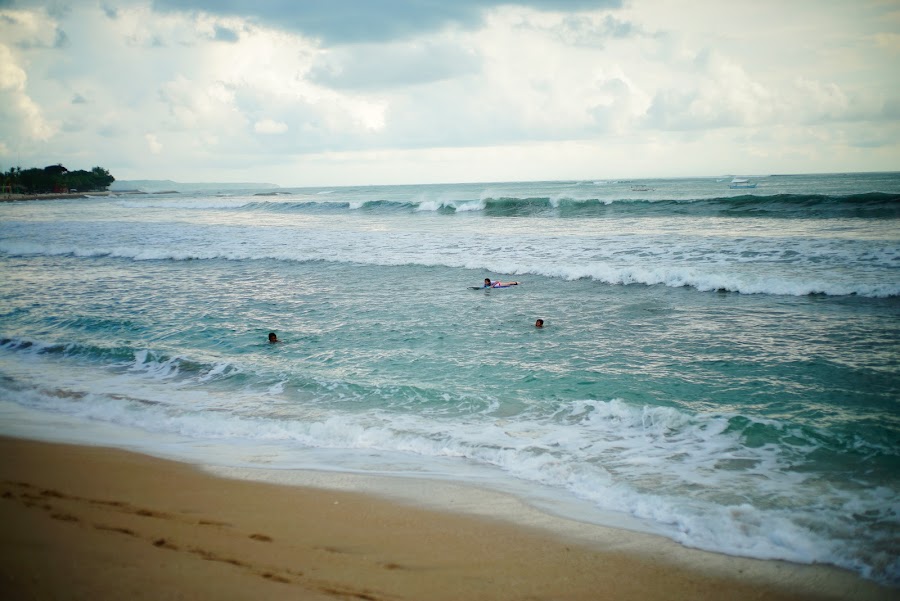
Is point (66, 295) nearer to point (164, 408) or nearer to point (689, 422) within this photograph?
point (164, 408)

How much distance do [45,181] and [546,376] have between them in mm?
147117

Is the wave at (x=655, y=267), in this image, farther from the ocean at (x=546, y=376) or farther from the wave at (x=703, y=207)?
the wave at (x=703, y=207)

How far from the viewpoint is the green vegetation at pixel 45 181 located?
117500 mm

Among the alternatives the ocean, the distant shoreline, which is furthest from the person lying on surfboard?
the distant shoreline

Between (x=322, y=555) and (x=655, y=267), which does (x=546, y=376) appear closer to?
(x=322, y=555)

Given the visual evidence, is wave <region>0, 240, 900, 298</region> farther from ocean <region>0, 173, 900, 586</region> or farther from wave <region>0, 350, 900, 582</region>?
wave <region>0, 350, 900, 582</region>

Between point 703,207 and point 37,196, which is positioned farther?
point 37,196

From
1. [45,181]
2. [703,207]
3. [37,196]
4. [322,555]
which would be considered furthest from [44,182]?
[322,555]

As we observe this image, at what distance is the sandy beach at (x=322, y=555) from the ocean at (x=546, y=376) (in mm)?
508

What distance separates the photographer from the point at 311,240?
29.5 m

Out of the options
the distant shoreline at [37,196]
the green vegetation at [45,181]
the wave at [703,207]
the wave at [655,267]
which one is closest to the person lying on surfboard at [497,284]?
the wave at [655,267]

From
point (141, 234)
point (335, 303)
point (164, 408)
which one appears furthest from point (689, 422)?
point (141, 234)

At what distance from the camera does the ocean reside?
17.8 ft

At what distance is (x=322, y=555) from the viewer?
4.25m
